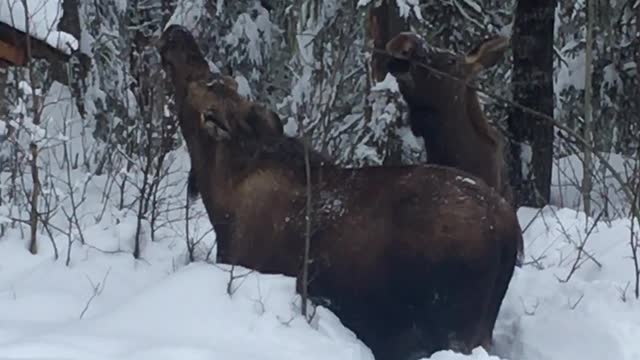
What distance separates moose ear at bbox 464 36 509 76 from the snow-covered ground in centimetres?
124

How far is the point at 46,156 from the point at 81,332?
614 centimetres

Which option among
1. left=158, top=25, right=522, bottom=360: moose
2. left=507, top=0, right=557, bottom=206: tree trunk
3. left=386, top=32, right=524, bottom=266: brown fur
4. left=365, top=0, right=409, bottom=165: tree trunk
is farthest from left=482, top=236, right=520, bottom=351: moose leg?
left=507, top=0, right=557, bottom=206: tree trunk

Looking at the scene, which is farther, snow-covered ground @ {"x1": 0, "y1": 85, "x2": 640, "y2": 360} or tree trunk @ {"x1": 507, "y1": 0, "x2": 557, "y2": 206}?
tree trunk @ {"x1": 507, "y1": 0, "x2": 557, "y2": 206}

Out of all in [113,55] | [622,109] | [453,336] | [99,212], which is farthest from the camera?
[113,55]

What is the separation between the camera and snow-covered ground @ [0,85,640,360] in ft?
17.9

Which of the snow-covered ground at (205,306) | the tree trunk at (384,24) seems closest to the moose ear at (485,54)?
the snow-covered ground at (205,306)

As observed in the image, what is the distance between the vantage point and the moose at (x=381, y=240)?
6.12 meters

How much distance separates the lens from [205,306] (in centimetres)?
591

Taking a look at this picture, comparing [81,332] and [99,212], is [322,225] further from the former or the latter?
[99,212]

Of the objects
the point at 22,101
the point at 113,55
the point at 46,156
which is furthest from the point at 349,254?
the point at 113,55

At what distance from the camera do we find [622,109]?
15.6 meters

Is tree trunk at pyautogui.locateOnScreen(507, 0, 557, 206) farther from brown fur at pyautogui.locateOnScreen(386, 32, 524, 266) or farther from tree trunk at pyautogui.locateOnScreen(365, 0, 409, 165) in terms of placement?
brown fur at pyautogui.locateOnScreen(386, 32, 524, 266)

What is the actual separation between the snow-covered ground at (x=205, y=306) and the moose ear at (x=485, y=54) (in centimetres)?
124

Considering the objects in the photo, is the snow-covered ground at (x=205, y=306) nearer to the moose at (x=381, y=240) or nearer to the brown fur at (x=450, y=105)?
the moose at (x=381, y=240)
